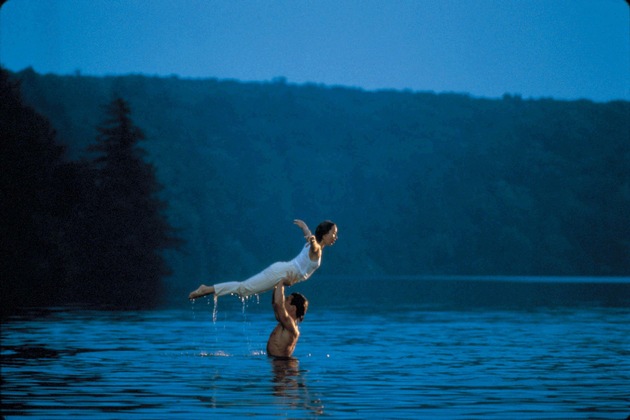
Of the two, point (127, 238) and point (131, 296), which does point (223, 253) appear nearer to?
point (127, 238)

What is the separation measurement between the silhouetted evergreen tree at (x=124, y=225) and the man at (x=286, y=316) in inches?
1740

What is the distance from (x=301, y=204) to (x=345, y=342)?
521 ft

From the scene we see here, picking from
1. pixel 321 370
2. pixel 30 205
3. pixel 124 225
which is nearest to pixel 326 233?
pixel 321 370

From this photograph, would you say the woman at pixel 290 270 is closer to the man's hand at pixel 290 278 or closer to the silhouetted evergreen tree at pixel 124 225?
the man's hand at pixel 290 278

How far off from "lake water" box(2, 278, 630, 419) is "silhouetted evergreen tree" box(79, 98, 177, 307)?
34.7 m

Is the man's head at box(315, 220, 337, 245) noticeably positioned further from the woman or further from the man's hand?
the man's hand

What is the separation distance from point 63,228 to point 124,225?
8.16m

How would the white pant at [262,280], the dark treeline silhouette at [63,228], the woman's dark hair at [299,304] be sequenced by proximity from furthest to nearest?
1. the dark treeline silhouette at [63,228]
2. the woman's dark hair at [299,304]
3. the white pant at [262,280]

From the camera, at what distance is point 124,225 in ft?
251

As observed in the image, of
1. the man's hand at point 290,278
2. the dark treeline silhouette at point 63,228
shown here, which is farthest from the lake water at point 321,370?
the dark treeline silhouette at point 63,228

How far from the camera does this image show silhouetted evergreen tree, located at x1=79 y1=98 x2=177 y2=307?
240ft

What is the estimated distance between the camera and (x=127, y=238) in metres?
76.1

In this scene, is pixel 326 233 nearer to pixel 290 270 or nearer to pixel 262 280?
pixel 290 270

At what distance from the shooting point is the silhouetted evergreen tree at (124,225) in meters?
73.2
